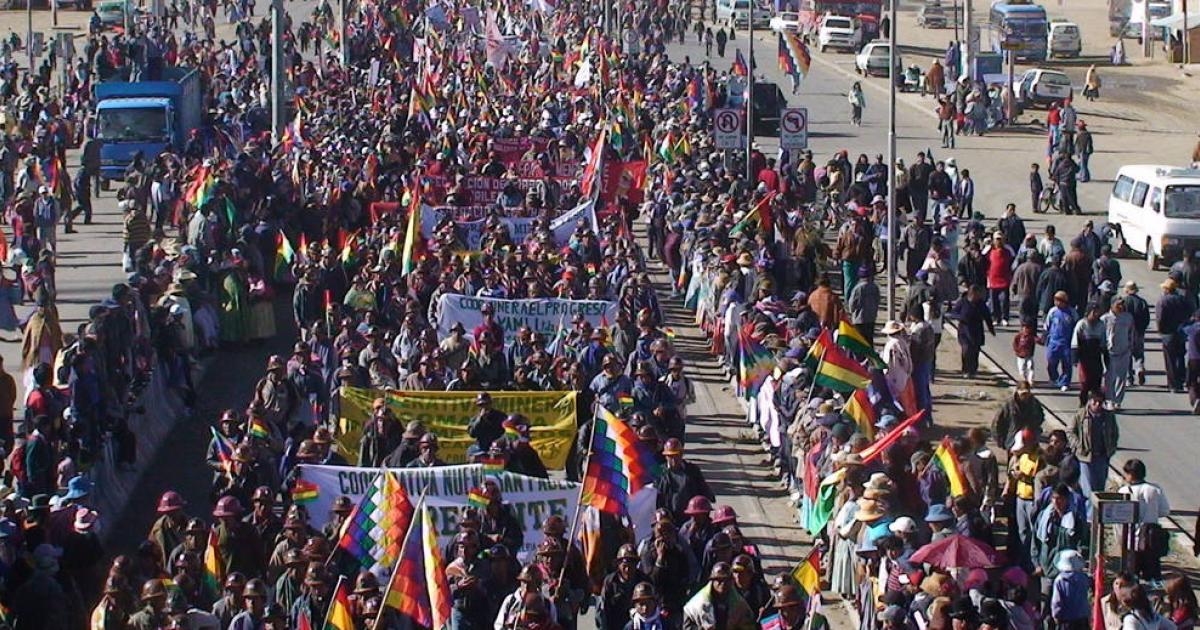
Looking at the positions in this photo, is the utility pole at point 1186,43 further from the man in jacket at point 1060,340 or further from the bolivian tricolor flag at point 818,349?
the bolivian tricolor flag at point 818,349

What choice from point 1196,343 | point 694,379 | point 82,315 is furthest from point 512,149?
point 1196,343

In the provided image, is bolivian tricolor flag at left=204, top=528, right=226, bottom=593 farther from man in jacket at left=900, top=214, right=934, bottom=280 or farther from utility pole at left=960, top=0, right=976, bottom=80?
utility pole at left=960, top=0, right=976, bottom=80

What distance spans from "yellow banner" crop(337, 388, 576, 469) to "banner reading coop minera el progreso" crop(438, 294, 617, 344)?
11.1ft

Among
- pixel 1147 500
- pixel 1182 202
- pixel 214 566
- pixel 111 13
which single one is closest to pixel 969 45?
pixel 1182 202

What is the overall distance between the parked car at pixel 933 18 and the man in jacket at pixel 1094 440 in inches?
2857

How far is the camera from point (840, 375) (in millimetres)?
20188

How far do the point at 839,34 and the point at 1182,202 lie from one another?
4385 cm

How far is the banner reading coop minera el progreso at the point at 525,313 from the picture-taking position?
2331cm

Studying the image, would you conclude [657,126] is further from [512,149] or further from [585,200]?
[585,200]

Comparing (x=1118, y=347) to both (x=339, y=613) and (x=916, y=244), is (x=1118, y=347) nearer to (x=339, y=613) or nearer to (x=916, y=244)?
(x=916, y=244)

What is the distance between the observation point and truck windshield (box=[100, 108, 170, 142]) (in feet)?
145

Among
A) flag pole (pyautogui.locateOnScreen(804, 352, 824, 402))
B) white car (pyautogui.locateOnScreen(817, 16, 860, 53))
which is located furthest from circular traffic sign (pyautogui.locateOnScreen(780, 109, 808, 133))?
white car (pyautogui.locateOnScreen(817, 16, 860, 53))

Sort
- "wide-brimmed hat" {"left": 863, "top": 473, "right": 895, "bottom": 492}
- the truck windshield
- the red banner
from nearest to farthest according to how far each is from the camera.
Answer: "wide-brimmed hat" {"left": 863, "top": 473, "right": 895, "bottom": 492}
the red banner
the truck windshield

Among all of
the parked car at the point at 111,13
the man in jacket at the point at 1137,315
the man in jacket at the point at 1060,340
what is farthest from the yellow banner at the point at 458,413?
the parked car at the point at 111,13
